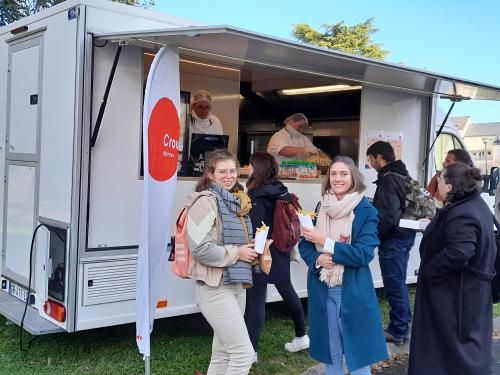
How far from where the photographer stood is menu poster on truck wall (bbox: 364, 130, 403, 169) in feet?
19.8

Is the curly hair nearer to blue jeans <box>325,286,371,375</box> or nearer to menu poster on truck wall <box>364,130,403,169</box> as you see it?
blue jeans <box>325,286,371,375</box>

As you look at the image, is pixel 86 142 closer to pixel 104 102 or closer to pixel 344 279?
pixel 104 102

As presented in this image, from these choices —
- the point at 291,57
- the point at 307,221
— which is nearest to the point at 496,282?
the point at 307,221

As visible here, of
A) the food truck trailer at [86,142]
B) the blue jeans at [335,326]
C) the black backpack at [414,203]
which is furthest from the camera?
the black backpack at [414,203]

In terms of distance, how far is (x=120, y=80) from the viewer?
410cm

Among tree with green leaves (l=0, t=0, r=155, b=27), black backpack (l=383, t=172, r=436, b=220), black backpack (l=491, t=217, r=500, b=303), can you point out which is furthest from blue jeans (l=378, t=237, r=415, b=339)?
tree with green leaves (l=0, t=0, r=155, b=27)

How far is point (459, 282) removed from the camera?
340cm

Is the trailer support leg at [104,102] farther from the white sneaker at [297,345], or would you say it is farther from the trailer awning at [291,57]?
the white sneaker at [297,345]

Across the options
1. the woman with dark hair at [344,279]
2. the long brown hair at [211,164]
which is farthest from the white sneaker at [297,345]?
the long brown hair at [211,164]

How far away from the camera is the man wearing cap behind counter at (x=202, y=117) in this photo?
18.4 ft

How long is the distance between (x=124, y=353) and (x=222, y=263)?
6.25 ft

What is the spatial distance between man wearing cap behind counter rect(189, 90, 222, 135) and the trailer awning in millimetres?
1015

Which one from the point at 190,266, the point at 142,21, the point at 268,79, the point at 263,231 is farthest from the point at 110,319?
the point at 268,79

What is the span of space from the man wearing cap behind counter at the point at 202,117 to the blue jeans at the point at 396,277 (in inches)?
81.1
